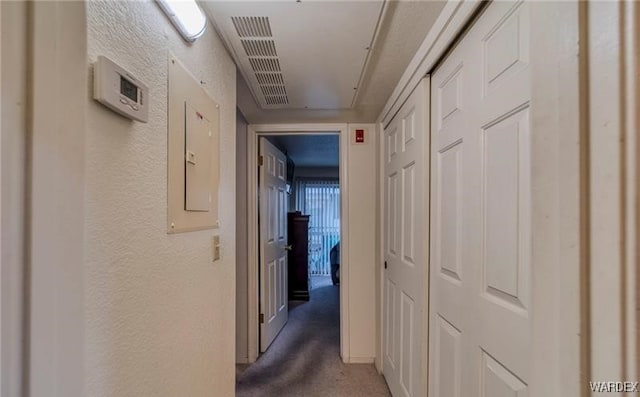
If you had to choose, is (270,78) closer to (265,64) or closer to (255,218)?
(265,64)

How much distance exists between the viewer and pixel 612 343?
376 millimetres

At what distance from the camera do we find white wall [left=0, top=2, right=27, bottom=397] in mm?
328

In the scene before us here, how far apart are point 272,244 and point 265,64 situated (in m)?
1.75

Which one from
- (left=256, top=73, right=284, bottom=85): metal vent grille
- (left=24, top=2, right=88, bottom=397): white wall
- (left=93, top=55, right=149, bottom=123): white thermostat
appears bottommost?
(left=24, top=2, right=88, bottom=397): white wall

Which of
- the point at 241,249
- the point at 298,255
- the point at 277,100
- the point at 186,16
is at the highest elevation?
the point at 277,100

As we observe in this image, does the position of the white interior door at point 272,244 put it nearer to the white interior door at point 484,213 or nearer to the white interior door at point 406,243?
the white interior door at point 406,243

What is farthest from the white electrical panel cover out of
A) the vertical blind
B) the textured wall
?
the vertical blind

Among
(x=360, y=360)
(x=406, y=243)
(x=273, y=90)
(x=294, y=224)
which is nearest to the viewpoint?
(x=406, y=243)

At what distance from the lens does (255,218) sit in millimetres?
2668

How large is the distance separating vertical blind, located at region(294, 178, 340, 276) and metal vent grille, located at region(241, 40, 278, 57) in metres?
4.82

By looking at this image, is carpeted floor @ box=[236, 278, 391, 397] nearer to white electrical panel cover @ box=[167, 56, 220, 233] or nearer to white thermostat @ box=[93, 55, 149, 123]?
white electrical panel cover @ box=[167, 56, 220, 233]

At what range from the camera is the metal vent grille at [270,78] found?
5.86 ft

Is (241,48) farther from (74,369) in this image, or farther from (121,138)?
(74,369)

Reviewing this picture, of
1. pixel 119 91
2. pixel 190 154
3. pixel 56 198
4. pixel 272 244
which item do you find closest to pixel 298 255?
pixel 272 244
